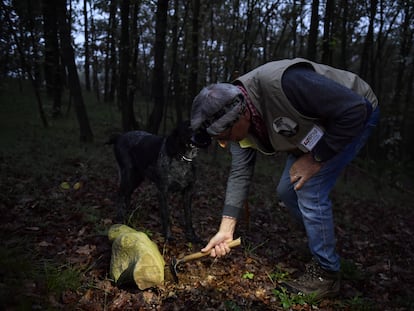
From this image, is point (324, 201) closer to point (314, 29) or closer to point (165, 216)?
point (165, 216)

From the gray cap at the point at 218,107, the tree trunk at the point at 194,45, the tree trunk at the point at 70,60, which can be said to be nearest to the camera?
the gray cap at the point at 218,107

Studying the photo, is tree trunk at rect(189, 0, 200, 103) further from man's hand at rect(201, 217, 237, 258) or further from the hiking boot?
the hiking boot

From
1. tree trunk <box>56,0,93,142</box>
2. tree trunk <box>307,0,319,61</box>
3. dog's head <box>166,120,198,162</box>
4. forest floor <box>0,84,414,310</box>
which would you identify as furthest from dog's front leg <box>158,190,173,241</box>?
tree trunk <box>56,0,93,142</box>

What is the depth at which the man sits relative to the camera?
2209 millimetres

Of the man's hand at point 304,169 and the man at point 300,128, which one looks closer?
the man at point 300,128

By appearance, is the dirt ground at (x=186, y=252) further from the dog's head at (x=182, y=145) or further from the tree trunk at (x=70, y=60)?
the tree trunk at (x=70, y=60)

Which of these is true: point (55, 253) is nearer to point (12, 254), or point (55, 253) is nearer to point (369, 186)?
point (12, 254)

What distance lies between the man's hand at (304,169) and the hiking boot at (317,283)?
0.82 metres

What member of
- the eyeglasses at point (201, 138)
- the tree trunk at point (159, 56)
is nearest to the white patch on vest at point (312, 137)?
the eyeglasses at point (201, 138)

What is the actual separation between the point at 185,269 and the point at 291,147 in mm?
1563

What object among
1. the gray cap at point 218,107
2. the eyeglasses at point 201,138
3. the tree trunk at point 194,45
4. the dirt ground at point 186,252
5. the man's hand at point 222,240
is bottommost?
the dirt ground at point 186,252

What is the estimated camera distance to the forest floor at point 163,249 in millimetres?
2539

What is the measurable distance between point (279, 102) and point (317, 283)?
1.63 meters

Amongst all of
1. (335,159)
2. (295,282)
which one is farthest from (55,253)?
(335,159)
